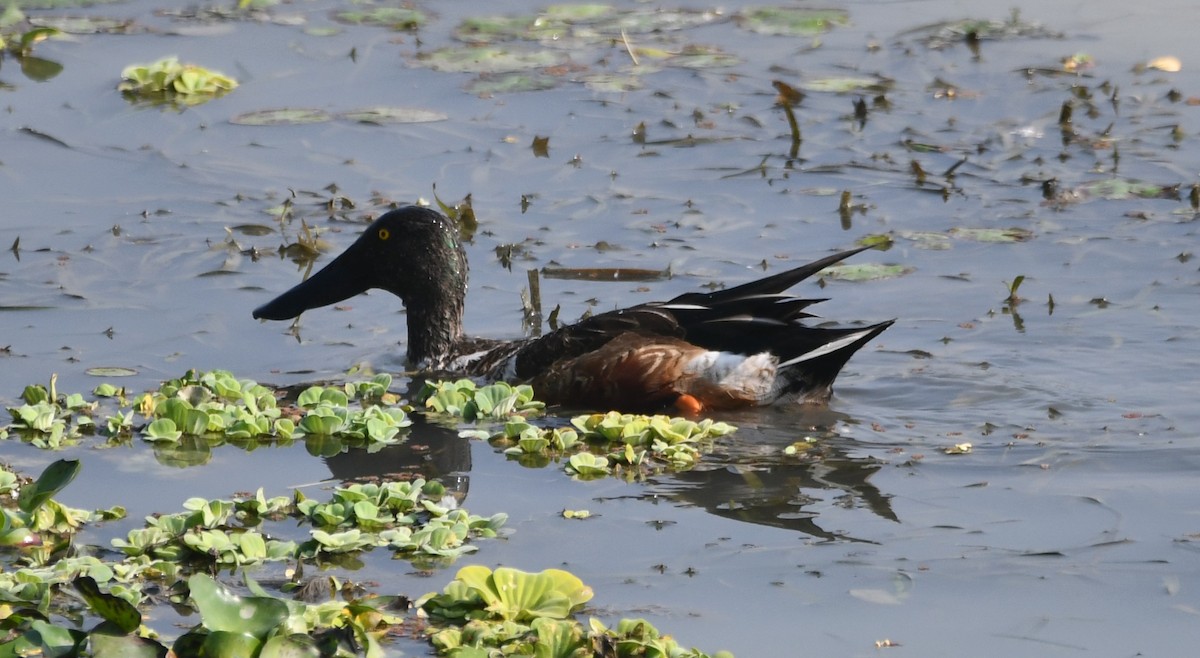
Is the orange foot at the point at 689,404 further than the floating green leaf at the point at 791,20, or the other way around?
the floating green leaf at the point at 791,20

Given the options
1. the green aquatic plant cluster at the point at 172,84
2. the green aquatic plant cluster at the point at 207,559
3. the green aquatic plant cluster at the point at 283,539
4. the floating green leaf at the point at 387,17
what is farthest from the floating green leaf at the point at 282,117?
the green aquatic plant cluster at the point at 207,559

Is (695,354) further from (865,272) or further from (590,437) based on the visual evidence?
(865,272)

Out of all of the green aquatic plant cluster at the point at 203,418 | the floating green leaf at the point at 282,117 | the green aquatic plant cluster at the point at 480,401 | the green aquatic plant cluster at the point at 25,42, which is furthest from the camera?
the green aquatic plant cluster at the point at 25,42

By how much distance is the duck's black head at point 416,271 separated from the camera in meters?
7.68

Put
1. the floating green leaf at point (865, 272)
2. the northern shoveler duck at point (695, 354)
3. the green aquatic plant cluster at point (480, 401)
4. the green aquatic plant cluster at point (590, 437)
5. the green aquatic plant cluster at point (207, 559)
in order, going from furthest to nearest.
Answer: the floating green leaf at point (865, 272)
the northern shoveler duck at point (695, 354)
the green aquatic plant cluster at point (480, 401)
the green aquatic plant cluster at point (590, 437)
the green aquatic plant cluster at point (207, 559)

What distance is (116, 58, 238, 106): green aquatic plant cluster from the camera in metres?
10.5

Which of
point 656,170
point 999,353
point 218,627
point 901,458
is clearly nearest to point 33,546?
point 218,627

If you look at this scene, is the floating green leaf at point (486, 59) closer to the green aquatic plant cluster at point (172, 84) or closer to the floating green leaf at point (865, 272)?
the green aquatic plant cluster at point (172, 84)

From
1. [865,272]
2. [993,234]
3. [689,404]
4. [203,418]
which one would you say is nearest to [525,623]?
[203,418]

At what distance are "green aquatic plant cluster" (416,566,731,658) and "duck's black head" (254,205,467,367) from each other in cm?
333

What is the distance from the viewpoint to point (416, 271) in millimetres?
7750

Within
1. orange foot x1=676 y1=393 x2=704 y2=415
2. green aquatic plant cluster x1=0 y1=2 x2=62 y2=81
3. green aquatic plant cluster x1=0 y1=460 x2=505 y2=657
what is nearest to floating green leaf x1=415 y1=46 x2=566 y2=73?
green aquatic plant cluster x1=0 y1=2 x2=62 y2=81

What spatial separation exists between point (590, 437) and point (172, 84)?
5596 millimetres

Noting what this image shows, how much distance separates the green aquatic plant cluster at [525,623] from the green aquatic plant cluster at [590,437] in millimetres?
1342
